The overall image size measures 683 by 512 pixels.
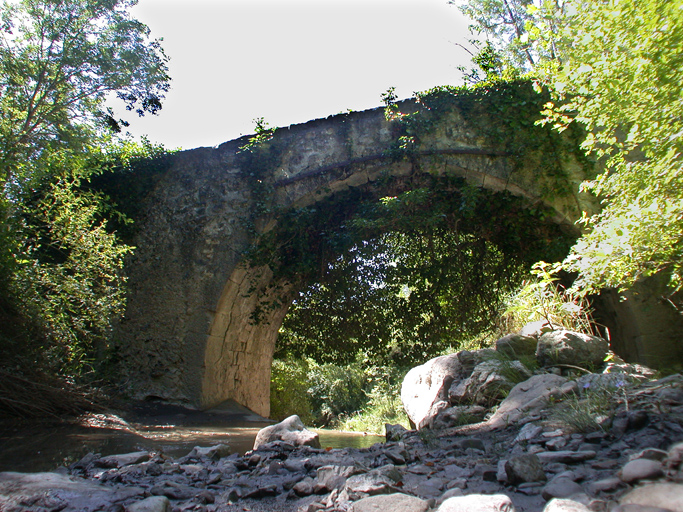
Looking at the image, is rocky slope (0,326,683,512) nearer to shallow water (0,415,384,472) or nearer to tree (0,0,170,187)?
shallow water (0,415,384,472)

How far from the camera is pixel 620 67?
2.87 metres

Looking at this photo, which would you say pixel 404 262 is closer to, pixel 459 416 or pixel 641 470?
pixel 459 416

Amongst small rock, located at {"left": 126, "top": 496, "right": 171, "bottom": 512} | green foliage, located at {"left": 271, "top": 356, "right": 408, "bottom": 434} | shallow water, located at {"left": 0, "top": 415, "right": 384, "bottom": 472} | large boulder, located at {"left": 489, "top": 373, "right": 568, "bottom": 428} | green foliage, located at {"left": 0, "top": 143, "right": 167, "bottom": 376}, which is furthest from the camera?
green foliage, located at {"left": 271, "top": 356, "right": 408, "bottom": 434}

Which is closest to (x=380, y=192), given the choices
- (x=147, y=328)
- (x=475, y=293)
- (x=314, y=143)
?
(x=314, y=143)

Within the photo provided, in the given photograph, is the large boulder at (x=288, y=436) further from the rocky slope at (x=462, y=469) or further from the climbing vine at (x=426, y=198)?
the climbing vine at (x=426, y=198)

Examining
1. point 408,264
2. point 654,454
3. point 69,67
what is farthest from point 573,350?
point 69,67

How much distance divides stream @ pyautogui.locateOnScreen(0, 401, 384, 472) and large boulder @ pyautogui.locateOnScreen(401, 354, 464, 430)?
2.70ft

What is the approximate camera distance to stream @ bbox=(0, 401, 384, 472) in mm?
2504

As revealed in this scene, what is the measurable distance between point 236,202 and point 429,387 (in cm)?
358

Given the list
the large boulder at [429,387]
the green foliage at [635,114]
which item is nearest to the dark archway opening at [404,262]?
the large boulder at [429,387]

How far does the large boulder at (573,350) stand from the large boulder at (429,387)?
0.80 meters

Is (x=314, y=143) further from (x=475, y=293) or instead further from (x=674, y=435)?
(x=674, y=435)

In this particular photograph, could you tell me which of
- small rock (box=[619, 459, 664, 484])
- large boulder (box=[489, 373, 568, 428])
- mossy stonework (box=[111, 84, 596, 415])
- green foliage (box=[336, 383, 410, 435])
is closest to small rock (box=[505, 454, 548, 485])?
small rock (box=[619, 459, 664, 484])

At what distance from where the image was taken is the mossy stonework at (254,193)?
18.9 ft
